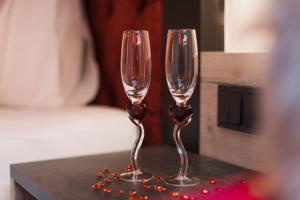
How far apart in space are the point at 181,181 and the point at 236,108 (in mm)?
215

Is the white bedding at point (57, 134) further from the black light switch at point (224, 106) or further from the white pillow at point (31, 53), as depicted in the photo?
the black light switch at point (224, 106)

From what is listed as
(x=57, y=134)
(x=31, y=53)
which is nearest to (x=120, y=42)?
(x=31, y=53)

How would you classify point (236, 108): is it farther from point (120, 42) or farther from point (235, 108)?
point (120, 42)

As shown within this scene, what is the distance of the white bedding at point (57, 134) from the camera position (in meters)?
1.09

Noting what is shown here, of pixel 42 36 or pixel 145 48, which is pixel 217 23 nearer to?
pixel 145 48

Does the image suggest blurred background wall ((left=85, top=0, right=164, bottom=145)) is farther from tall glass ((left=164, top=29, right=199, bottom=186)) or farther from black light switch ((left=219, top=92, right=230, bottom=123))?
tall glass ((left=164, top=29, right=199, bottom=186))

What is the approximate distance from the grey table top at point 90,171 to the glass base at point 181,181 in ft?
0.05

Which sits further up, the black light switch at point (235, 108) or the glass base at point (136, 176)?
the black light switch at point (235, 108)

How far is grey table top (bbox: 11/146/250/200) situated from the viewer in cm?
76

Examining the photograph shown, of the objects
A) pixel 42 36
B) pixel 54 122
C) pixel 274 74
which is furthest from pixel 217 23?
pixel 274 74

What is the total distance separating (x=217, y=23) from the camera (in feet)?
3.55

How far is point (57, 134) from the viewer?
1.16 metres

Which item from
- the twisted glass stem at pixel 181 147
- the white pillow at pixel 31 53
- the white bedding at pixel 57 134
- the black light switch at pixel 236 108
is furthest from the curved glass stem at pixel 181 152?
the white pillow at pixel 31 53

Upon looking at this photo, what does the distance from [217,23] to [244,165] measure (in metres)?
0.34
